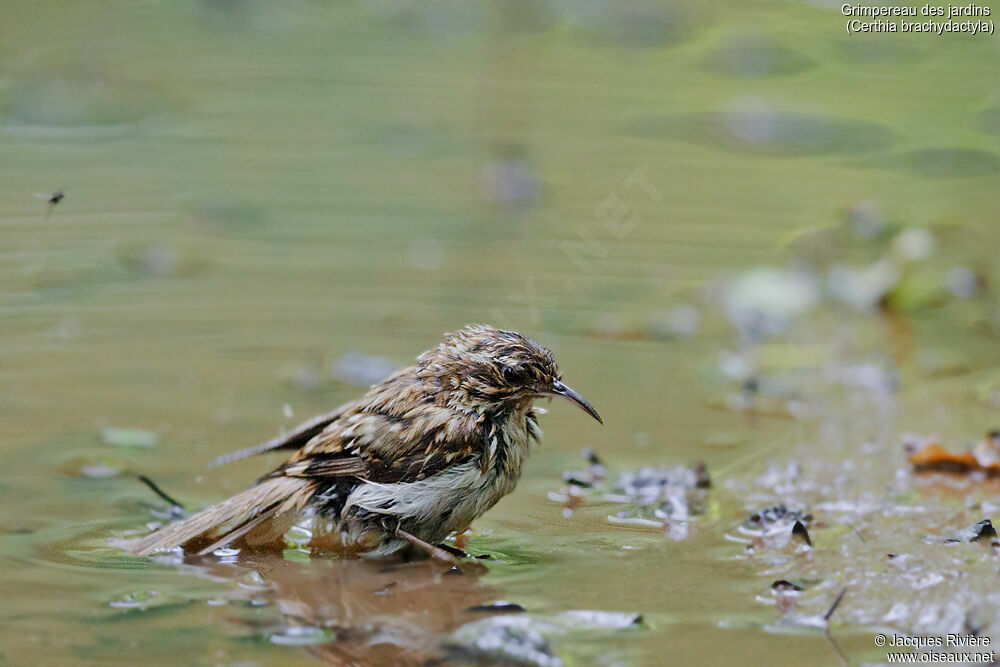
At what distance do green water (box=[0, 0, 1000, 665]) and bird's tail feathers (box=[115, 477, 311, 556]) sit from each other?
165 millimetres

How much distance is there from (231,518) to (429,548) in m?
0.82

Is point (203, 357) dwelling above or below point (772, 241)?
below

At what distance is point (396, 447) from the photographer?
5.21 m

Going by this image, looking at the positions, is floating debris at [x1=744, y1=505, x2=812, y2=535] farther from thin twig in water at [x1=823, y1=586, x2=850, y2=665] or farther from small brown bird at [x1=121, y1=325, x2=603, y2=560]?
small brown bird at [x1=121, y1=325, x2=603, y2=560]

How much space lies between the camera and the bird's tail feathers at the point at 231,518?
16.5 ft

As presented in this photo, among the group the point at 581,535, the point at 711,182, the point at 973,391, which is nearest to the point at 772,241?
the point at 711,182

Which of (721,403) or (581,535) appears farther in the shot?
(721,403)

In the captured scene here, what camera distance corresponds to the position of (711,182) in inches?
436

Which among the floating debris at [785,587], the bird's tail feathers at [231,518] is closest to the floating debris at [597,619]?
the floating debris at [785,587]

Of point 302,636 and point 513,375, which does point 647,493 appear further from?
point 302,636

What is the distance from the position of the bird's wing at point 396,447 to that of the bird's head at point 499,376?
0.11 meters

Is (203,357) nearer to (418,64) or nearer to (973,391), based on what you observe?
(973,391)

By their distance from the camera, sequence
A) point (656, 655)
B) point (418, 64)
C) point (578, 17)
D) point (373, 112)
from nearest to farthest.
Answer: point (656, 655) → point (373, 112) → point (418, 64) → point (578, 17)

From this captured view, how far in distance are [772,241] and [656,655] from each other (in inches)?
256
